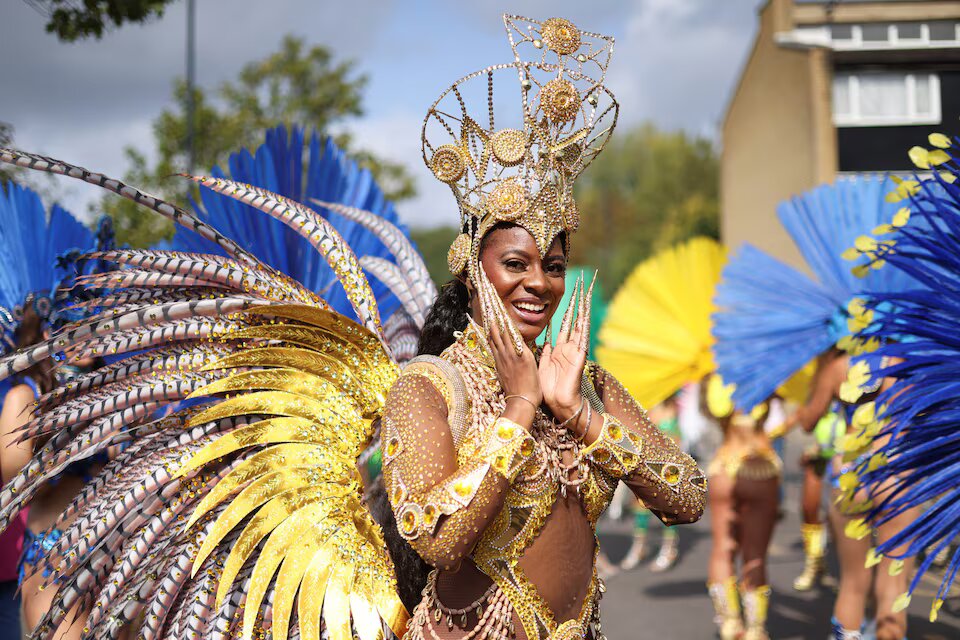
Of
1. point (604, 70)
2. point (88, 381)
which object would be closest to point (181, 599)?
point (88, 381)

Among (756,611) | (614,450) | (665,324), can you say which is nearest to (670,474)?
(614,450)

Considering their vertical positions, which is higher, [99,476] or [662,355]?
[99,476]

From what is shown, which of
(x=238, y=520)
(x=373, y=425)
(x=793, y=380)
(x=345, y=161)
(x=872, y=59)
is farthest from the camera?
(x=872, y=59)

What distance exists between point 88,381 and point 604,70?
1.58 metres

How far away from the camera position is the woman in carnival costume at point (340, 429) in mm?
2232

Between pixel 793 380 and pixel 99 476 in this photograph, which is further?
pixel 793 380

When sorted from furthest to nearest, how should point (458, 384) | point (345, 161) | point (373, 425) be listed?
point (345, 161) < point (373, 425) < point (458, 384)

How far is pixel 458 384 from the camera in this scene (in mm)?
2297

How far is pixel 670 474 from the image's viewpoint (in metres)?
2.35

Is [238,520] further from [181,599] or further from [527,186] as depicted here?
[527,186]

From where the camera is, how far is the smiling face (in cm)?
231

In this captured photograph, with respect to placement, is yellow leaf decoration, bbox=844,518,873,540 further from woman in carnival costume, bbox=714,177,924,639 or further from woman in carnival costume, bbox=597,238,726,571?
woman in carnival costume, bbox=597,238,726,571

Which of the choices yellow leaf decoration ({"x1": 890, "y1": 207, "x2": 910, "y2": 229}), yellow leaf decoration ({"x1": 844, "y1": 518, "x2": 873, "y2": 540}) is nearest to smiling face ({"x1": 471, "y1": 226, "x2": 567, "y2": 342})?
yellow leaf decoration ({"x1": 890, "y1": 207, "x2": 910, "y2": 229})

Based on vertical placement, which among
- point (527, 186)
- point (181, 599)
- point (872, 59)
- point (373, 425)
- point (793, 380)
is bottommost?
point (793, 380)
